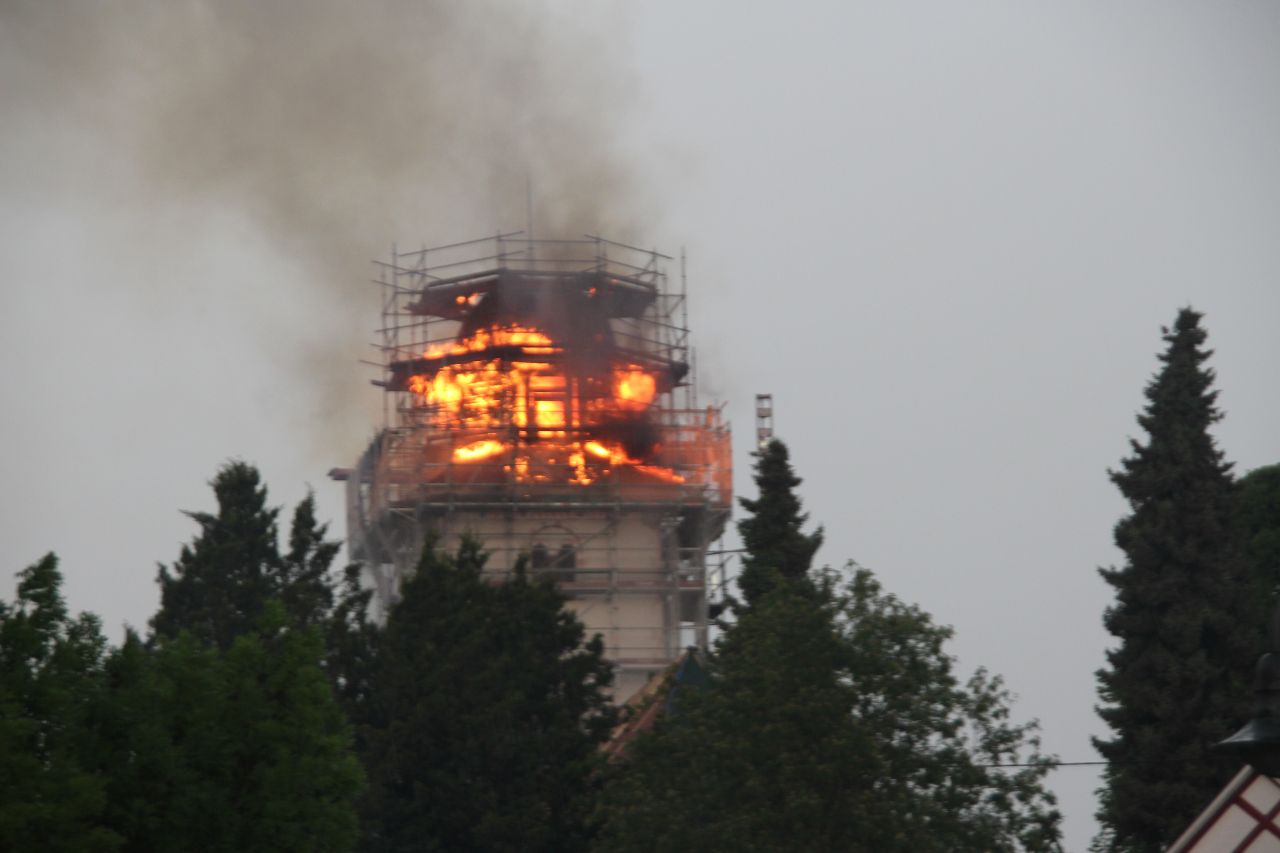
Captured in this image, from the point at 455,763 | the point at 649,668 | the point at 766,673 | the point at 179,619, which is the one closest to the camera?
the point at 766,673

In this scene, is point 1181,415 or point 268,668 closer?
point 268,668

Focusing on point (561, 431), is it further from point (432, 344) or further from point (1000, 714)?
point (1000, 714)

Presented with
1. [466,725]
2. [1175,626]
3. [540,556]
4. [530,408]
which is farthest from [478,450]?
[1175,626]

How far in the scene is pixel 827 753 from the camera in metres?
54.1

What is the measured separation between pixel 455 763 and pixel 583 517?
89.6 ft

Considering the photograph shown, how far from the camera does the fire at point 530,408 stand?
3484 inches

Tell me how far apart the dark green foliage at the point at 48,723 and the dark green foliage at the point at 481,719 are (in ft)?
50.7

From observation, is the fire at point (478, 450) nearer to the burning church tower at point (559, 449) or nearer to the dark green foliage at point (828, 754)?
the burning church tower at point (559, 449)

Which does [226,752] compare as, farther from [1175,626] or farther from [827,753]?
[1175,626]

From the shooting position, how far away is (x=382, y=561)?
3642 inches

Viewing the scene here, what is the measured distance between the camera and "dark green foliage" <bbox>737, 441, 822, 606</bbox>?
228ft

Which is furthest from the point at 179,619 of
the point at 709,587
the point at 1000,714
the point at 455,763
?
the point at 1000,714

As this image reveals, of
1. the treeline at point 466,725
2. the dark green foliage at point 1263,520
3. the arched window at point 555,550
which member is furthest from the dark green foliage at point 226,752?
the arched window at point 555,550

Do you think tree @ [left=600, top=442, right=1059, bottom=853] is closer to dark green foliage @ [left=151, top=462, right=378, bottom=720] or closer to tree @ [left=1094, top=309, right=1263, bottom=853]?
tree @ [left=1094, top=309, right=1263, bottom=853]
